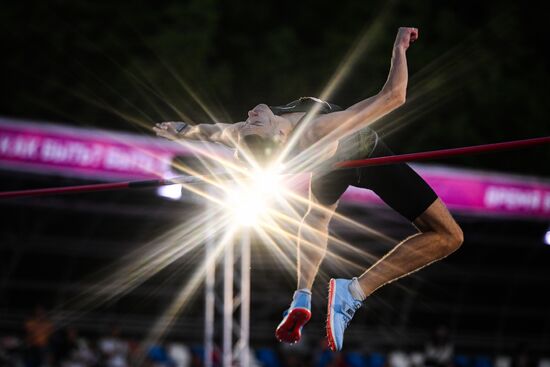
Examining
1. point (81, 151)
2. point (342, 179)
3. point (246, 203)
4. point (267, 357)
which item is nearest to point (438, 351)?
point (267, 357)

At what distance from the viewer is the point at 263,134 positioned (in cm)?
513

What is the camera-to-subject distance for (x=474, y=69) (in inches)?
1003

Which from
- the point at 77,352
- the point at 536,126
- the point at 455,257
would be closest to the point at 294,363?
the point at 77,352

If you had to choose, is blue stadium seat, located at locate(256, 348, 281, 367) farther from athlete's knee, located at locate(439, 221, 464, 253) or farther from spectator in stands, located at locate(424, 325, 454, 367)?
athlete's knee, located at locate(439, 221, 464, 253)

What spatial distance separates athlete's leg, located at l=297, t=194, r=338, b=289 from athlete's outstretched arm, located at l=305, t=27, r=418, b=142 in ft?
2.06

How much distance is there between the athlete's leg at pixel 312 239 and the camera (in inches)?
219

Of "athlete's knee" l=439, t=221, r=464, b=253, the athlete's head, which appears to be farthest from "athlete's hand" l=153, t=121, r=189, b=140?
"athlete's knee" l=439, t=221, r=464, b=253

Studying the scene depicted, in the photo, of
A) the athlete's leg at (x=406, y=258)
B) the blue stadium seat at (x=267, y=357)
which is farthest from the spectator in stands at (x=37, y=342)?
the athlete's leg at (x=406, y=258)

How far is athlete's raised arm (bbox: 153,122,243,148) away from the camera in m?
5.42

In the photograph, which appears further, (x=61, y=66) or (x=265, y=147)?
(x=61, y=66)

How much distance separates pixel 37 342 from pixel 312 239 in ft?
23.6

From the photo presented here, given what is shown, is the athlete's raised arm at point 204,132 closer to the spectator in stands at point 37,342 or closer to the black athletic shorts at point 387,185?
the black athletic shorts at point 387,185

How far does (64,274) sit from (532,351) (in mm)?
9740

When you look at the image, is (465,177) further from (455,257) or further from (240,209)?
(455,257)
